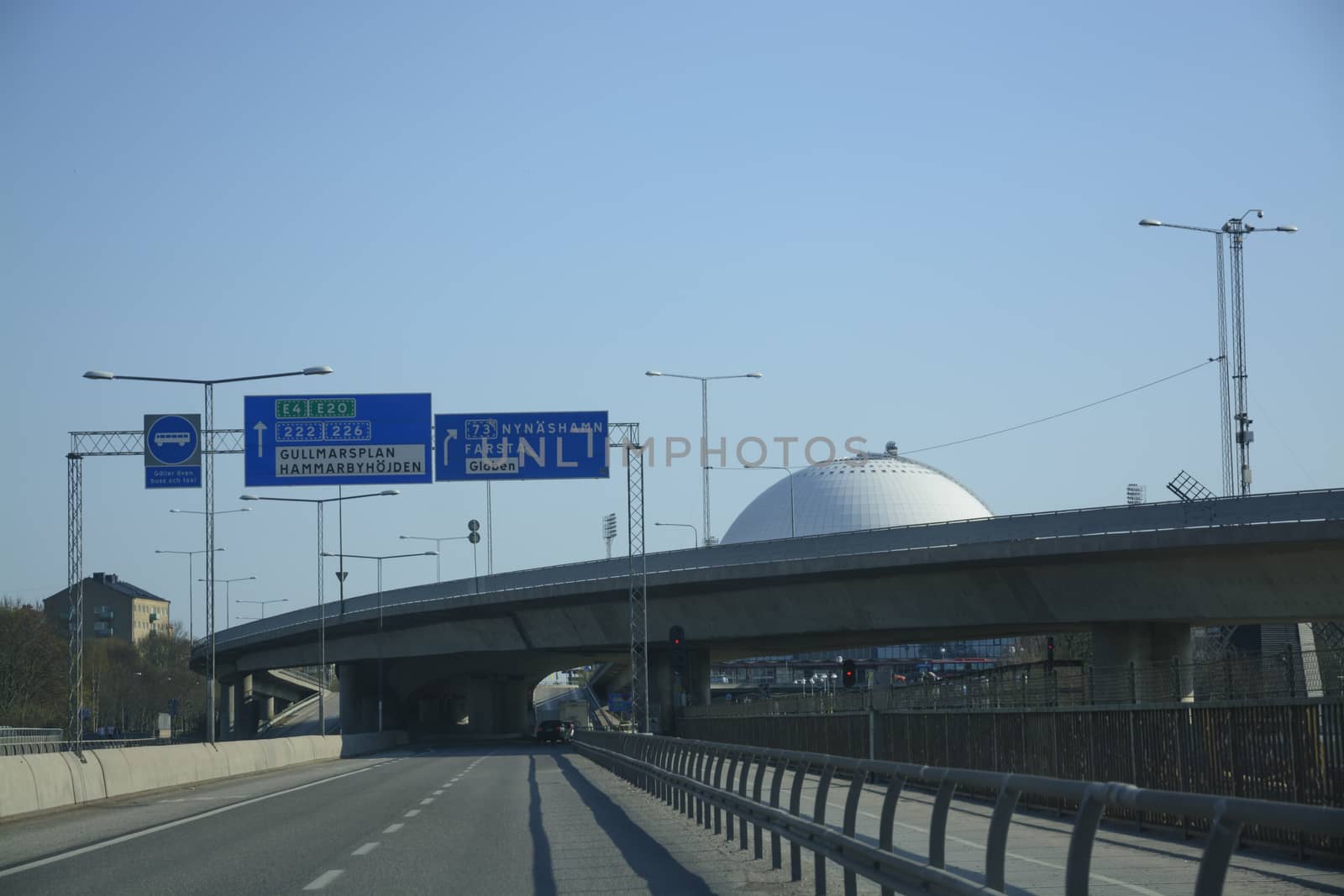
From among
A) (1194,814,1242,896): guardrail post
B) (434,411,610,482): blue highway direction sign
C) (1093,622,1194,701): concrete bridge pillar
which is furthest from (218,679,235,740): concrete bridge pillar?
(1194,814,1242,896): guardrail post

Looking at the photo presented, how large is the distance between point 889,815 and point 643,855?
597 centimetres

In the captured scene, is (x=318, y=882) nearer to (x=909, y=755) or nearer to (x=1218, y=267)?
(x=909, y=755)

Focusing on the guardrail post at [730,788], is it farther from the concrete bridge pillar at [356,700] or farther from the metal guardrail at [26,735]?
the concrete bridge pillar at [356,700]

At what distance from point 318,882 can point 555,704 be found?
144082 millimetres

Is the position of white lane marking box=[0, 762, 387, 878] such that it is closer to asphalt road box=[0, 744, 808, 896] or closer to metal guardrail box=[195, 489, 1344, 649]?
asphalt road box=[0, 744, 808, 896]

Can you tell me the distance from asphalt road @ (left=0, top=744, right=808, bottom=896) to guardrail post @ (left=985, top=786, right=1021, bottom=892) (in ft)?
16.9

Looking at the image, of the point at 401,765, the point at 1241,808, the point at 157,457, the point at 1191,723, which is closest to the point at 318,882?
the point at 1241,808

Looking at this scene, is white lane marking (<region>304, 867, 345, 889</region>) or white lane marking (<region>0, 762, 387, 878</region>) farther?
white lane marking (<region>0, 762, 387, 878</region>)

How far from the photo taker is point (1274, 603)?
143 feet

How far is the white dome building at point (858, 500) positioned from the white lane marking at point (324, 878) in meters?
99.8

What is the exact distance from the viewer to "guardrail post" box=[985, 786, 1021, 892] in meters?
7.19

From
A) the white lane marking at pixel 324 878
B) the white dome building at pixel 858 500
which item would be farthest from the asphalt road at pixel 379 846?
the white dome building at pixel 858 500

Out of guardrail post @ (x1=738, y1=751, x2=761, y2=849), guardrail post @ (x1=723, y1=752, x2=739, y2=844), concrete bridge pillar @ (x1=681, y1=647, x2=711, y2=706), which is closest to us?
guardrail post @ (x1=738, y1=751, x2=761, y2=849)

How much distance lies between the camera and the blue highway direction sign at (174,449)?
3991cm
